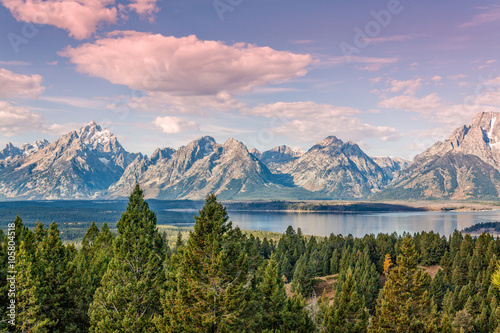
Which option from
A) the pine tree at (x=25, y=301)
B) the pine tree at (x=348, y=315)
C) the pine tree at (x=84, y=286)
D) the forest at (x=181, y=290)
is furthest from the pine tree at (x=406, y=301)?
the pine tree at (x=84, y=286)

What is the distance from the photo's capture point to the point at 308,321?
153 ft

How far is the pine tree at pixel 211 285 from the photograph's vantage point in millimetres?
31047

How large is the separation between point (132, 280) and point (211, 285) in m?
8.48

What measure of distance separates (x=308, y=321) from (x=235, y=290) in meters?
19.6

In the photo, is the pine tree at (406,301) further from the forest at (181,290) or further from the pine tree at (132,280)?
the pine tree at (132,280)

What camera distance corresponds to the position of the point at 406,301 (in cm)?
3800

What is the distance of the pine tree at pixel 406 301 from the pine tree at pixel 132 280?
2343cm

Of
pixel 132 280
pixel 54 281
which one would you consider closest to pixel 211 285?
pixel 132 280

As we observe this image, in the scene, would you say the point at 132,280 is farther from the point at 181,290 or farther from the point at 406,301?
the point at 406,301

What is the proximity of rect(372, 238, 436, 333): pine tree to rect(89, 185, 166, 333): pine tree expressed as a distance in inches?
922

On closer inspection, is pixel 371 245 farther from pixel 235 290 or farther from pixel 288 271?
pixel 235 290

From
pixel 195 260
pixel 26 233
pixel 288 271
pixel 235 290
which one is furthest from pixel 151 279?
pixel 288 271

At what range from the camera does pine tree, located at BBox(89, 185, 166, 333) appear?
34.0 metres

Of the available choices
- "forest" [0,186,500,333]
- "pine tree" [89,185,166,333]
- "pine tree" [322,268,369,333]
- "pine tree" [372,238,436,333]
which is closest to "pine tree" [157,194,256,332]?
"forest" [0,186,500,333]
